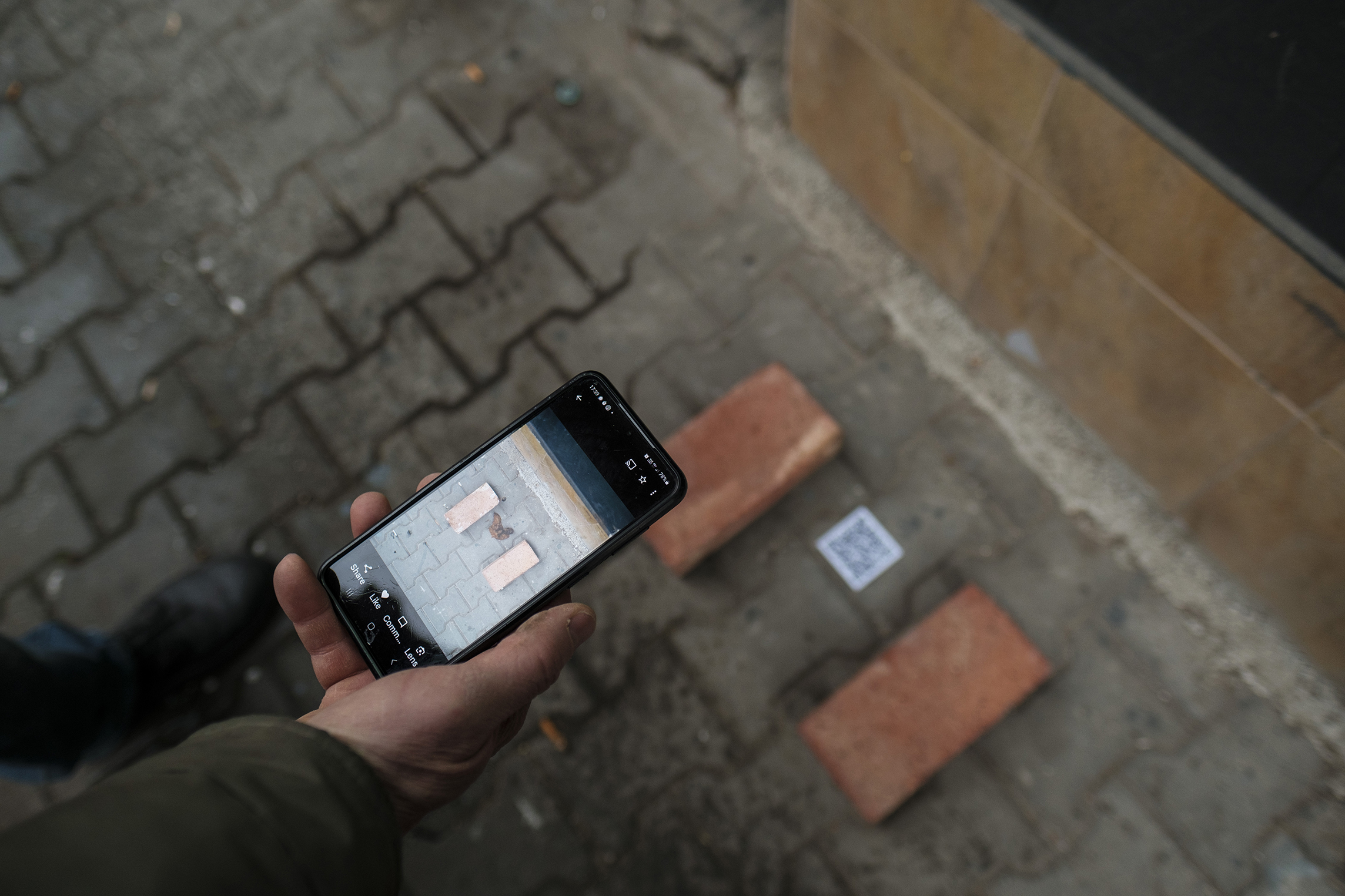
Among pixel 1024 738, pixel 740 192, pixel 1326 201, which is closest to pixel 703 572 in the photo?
pixel 1024 738

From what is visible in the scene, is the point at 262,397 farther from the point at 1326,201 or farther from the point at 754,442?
the point at 1326,201

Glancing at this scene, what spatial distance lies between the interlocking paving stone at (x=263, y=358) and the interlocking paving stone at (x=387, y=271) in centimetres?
9

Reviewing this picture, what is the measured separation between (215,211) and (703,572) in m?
2.37

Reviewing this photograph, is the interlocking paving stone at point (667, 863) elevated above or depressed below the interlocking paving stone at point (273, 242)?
below

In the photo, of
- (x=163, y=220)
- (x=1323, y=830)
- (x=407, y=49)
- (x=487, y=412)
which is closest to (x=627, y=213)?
(x=487, y=412)

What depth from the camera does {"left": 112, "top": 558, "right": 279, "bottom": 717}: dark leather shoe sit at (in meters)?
2.57

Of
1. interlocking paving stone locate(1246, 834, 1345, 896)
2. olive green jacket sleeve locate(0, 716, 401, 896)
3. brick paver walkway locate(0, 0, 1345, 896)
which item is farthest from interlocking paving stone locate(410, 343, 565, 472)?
interlocking paving stone locate(1246, 834, 1345, 896)

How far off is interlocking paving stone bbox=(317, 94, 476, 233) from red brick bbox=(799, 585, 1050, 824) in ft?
7.76

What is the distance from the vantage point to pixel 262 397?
114 inches

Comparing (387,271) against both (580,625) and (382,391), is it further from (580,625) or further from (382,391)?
(580,625)

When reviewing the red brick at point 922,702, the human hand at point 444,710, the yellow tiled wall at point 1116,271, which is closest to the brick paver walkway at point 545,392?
the red brick at point 922,702

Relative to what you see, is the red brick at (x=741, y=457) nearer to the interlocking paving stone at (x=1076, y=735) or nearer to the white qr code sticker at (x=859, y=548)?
the white qr code sticker at (x=859, y=548)

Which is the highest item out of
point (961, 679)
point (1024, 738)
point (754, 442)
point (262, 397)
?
point (262, 397)

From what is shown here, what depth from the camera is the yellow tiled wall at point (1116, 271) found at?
1774mm
